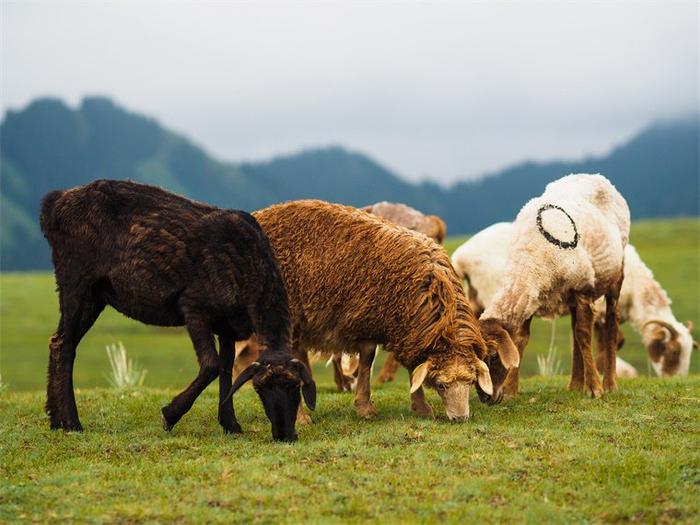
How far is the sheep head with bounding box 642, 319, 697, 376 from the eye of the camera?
790 inches

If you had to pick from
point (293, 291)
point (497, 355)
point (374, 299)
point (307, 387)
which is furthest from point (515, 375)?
point (307, 387)

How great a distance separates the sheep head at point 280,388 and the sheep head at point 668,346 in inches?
448

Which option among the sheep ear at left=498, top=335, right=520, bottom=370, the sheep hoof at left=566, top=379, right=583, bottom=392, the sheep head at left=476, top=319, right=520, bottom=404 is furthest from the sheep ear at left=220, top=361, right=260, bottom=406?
the sheep hoof at left=566, top=379, right=583, bottom=392

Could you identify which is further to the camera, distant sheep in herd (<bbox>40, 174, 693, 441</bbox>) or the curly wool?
the curly wool

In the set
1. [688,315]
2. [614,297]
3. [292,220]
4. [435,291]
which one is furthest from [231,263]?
[688,315]

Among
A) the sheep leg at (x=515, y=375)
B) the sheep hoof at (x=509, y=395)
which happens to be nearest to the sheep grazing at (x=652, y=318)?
the sheep leg at (x=515, y=375)

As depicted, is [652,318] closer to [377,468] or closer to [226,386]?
[226,386]

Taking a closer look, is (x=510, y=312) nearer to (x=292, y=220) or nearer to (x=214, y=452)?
(x=292, y=220)

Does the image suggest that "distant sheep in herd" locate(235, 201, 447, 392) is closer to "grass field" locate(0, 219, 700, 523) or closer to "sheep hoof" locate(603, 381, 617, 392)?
"grass field" locate(0, 219, 700, 523)

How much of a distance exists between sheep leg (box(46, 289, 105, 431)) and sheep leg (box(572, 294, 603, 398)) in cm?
605

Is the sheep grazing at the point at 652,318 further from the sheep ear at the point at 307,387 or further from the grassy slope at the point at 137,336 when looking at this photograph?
the sheep ear at the point at 307,387

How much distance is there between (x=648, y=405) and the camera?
12023mm

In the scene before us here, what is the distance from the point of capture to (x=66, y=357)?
38.2 ft

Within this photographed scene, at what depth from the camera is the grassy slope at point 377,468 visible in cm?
809
